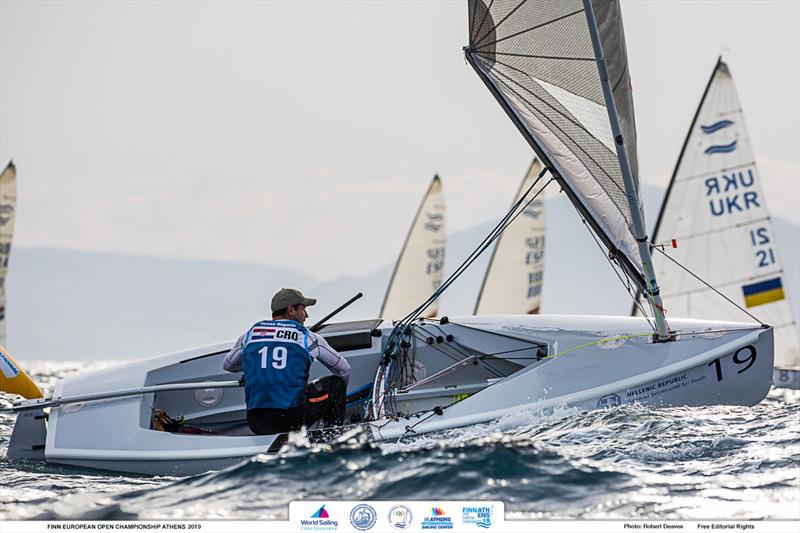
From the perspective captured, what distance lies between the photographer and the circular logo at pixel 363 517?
3189mm

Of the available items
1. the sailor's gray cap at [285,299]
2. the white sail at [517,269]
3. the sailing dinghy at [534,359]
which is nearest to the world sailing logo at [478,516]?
the sailing dinghy at [534,359]

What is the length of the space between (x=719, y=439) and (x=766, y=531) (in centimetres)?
149

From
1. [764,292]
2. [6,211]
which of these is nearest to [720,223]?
[764,292]

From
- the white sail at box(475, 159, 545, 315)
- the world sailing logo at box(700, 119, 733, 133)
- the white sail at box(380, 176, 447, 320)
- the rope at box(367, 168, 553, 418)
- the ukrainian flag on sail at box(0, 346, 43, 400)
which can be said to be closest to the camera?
the ukrainian flag on sail at box(0, 346, 43, 400)

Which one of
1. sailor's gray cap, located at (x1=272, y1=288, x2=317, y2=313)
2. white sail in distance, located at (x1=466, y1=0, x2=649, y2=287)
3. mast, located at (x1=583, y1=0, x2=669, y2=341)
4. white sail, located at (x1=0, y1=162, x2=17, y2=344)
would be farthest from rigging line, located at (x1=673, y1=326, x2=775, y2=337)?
white sail, located at (x1=0, y1=162, x2=17, y2=344)

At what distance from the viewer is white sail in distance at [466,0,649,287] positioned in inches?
217

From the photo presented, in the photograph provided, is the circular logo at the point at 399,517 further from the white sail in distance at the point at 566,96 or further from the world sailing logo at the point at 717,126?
the world sailing logo at the point at 717,126

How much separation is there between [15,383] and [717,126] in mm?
10124

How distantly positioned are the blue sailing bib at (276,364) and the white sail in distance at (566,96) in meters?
1.97

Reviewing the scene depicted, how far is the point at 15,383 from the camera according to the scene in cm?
577

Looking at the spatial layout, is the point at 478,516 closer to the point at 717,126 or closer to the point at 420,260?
the point at 717,126

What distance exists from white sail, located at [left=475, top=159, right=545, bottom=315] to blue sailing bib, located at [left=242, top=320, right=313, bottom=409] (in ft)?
40.9

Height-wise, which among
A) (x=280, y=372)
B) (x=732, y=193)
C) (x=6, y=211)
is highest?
(x=6, y=211)

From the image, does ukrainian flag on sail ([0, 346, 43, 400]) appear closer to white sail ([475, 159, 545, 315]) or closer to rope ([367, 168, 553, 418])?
rope ([367, 168, 553, 418])
